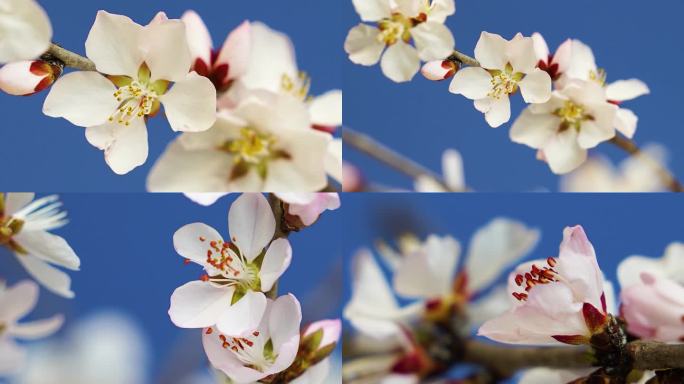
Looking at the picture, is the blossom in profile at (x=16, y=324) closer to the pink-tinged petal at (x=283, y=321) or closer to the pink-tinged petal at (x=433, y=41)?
the pink-tinged petal at (x=283, y=321)

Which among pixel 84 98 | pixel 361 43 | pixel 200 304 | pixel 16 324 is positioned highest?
pixel 361 43

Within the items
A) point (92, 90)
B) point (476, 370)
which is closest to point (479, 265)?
point (476, 370)

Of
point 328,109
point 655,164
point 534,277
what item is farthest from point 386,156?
point 655,164

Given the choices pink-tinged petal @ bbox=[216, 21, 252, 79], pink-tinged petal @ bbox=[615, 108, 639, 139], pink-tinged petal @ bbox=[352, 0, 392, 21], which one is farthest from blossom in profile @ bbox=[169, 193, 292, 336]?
pink-tinged petal @ bbox=[615, 108, 639, 139]

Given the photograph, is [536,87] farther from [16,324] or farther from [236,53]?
[16,324]

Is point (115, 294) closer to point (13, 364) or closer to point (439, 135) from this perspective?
point (13, 364)

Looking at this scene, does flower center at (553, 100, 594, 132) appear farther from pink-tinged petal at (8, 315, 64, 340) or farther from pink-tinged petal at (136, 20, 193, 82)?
pink-tinged petal at (8, 315, 64, 340)
